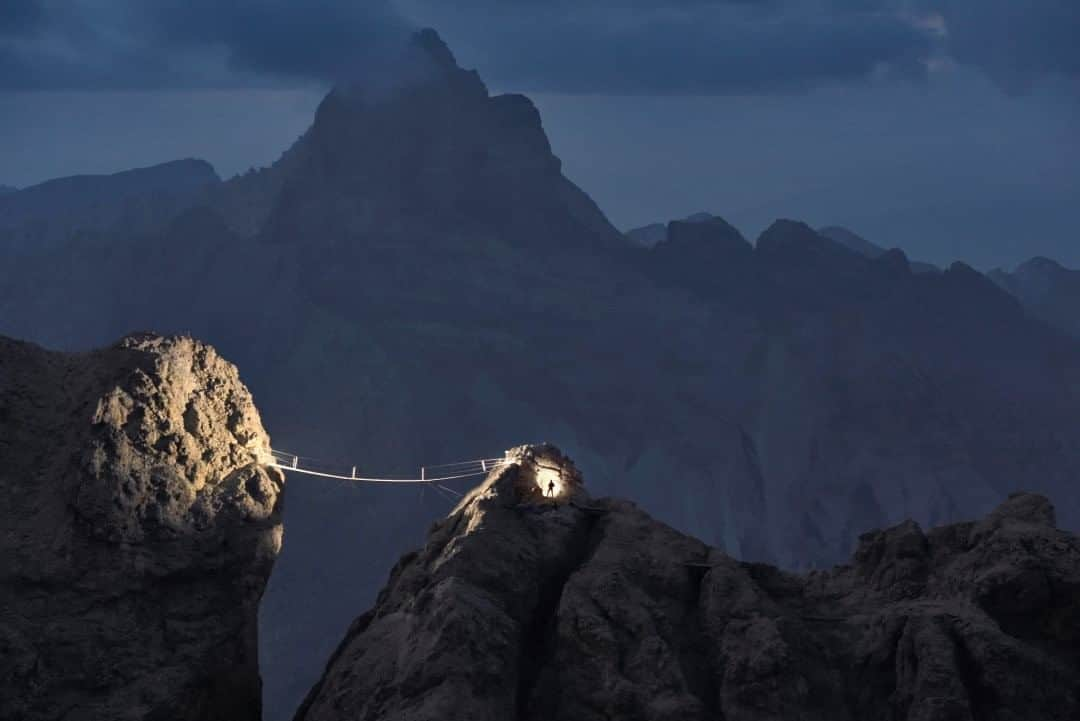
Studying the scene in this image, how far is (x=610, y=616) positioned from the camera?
984 inches

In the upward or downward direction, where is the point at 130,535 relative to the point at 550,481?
downward

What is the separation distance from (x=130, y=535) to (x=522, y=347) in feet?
483

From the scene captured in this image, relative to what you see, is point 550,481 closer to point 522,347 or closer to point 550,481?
point 550,481

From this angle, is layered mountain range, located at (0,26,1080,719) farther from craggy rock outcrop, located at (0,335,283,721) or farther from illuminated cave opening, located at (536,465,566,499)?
craggy rock outcrop, located at (0,335,283,721)

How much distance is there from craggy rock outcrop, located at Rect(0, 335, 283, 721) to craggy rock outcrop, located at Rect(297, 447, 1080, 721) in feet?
9.87

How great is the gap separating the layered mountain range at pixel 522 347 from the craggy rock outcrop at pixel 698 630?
110654 mm

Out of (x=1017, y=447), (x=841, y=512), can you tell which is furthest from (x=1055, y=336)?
(x=841, y=512)

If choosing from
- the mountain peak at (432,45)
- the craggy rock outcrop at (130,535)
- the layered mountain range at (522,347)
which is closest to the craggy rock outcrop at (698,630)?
the craggy rock outcrop at (130,535)

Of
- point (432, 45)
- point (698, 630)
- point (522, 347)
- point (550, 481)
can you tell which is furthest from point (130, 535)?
point (432, 45)

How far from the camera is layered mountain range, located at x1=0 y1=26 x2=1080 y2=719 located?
154 m

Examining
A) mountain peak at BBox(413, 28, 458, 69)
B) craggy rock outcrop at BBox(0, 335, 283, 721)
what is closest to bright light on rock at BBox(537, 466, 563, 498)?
craggy rock outcrop at BBox(0, 335, 283, 721)

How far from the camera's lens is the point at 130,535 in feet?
87.5

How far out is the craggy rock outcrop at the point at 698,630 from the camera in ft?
76.6

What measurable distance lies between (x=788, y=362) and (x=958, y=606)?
157871 mm
